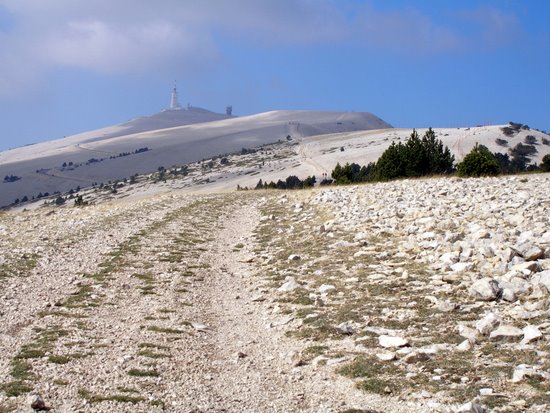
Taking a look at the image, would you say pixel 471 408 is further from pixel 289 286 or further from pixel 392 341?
pixel 289 286

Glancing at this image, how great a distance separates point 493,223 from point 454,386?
9.99 m

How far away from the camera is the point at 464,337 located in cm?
881

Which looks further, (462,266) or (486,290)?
(462,266)

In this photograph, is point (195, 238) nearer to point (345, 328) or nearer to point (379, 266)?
point (379, 266)

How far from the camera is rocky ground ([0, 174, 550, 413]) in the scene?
7.25 metres

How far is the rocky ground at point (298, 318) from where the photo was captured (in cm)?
725

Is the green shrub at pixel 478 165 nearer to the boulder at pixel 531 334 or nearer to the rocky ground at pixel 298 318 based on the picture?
the rocky ground at pixel 298 318

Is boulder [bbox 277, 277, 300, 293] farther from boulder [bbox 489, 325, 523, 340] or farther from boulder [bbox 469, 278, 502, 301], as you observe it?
boulder [bbox 489, 325, 523, 340]

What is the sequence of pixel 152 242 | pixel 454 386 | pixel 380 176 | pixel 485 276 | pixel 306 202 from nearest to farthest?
1. pixel 454 386
2. pixel 485 276
3. pixel 152 242
4. pixel 306 202
5. pixel 380 176

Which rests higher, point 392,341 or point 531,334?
point 531,334

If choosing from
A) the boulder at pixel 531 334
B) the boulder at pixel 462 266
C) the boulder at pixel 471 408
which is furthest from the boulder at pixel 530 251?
the boulder at pixel 471 408

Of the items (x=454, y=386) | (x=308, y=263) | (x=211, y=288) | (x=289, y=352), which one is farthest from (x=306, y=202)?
(x=454, y=386)

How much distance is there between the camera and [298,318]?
1098 cm

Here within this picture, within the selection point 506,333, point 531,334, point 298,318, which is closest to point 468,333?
point 506,333
